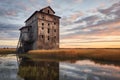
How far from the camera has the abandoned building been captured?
42.8 m

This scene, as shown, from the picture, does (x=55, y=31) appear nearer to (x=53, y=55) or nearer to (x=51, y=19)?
(x=51, y=19)

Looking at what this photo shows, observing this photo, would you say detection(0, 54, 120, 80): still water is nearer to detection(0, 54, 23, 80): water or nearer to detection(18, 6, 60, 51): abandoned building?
detection(0, 54, 23, 80): water

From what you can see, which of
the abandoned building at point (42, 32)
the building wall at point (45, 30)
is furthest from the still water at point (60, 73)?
the abandoned building at point (42, 32)

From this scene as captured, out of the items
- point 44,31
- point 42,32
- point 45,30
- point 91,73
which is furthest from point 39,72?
point 45,30

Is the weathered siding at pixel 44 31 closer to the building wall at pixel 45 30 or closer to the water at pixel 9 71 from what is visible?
the building wall at pixel 45 30

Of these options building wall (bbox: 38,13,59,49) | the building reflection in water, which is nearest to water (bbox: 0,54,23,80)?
the building reflection in water

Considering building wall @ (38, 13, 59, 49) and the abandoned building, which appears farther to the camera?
building wall @ (38, 13, 59, 49)

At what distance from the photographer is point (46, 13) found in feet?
146

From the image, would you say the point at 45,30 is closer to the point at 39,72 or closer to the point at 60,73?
the point at 39,72

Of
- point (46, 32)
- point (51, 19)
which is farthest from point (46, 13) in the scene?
point (46, 32)

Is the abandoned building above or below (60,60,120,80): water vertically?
above

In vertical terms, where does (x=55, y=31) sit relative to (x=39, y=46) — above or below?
above

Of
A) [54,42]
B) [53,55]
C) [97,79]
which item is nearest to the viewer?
[97,79]

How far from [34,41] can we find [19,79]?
32907 millimetres
